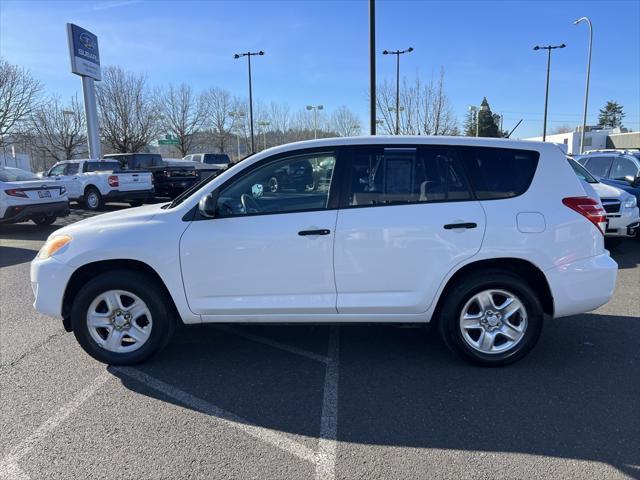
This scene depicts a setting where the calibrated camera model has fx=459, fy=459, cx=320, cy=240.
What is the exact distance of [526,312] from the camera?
3.67 meters

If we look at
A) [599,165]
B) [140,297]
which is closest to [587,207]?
[140,297]

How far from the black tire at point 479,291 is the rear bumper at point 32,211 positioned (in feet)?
34.0

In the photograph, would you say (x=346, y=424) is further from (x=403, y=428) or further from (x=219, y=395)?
(x=219, y=395)

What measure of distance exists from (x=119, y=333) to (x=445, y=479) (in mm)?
2775

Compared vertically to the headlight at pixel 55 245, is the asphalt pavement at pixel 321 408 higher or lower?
lower

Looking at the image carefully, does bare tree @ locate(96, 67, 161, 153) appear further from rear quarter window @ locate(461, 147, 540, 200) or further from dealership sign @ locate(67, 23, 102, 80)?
rear quarter window @ locate(461, 147, 540, 200)

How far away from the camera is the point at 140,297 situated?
3727 millimetres

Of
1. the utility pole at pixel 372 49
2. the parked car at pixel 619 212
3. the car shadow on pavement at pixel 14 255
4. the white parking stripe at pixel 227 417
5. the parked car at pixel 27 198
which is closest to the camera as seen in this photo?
the white parking stripe at pixel 227 417

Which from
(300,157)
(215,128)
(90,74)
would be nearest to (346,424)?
(300,157)

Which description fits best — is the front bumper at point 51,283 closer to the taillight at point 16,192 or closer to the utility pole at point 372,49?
the taillight at point 16,192

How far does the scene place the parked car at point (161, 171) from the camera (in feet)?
59.2

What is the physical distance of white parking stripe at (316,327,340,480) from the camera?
Result: 2607 millimetres

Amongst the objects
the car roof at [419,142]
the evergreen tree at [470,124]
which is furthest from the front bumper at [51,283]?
the evergreen tree at [470,124]

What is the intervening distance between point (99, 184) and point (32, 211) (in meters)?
4.66
